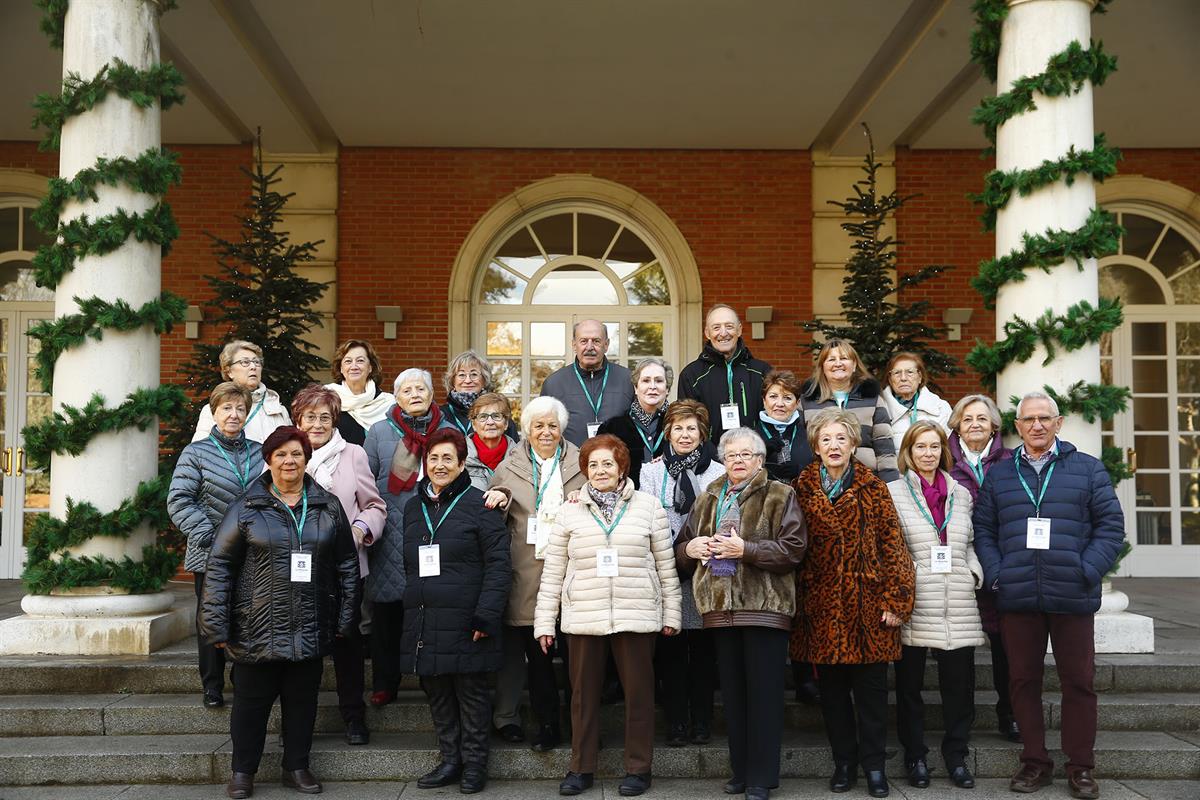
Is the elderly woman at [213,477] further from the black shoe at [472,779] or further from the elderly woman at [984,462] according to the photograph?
the elderly woman at [984,462]

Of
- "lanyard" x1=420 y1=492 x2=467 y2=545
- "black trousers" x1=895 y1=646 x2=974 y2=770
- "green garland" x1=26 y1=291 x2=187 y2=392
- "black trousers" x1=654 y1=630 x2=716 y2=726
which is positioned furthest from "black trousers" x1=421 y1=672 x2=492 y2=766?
"green garland" x1=26 y1=291 x2=187 y2=392

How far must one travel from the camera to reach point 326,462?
15.2 feet

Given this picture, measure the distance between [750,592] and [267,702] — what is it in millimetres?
1994

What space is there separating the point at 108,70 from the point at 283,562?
3.21 metres

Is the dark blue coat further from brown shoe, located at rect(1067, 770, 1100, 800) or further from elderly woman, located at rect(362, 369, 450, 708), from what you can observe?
elderly woman, located at rect(362, 369, 450, 708)

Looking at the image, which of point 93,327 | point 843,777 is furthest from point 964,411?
point 93,327

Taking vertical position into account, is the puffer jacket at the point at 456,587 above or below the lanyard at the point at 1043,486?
below

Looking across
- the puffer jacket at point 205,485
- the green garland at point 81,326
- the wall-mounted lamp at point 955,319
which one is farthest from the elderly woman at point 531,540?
the wall-mounted lamp at point 955,319

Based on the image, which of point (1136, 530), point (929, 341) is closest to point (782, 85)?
point (929, 341)

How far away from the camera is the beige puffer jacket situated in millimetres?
4066

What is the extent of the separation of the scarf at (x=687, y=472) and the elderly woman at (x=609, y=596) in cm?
29

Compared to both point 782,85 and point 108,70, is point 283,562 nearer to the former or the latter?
point 108,70

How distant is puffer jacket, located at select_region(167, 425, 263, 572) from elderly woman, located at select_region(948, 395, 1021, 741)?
316 cm

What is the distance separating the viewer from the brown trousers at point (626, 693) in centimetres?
413
